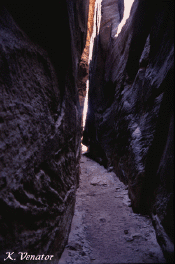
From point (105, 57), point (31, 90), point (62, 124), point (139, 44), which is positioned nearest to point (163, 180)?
point (62, 124)

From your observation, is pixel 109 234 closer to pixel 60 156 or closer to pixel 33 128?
pixel 60 156

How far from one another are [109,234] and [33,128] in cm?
322

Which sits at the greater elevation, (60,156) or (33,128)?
(33,128)

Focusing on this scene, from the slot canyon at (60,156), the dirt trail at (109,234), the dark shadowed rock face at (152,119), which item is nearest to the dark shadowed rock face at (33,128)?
the slot canyon at (60,156)

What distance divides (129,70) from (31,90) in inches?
232

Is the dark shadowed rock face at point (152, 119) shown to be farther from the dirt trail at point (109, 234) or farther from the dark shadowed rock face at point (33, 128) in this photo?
the dark shadowed rock face at point (33, 128)

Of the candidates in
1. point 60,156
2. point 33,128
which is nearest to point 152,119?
point 60,156

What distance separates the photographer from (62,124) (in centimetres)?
350

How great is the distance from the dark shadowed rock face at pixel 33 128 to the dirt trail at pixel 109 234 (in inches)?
20.2

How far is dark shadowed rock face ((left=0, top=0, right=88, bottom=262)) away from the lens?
5.97ft

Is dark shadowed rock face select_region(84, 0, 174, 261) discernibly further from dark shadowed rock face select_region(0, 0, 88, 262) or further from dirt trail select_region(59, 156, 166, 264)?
dark shadowed rock face select_region(0, 0, 88, 262)

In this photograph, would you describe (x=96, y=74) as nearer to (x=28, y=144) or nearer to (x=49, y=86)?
(x=49, y=86)

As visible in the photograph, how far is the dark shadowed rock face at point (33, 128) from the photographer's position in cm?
182

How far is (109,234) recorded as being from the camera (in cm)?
359
